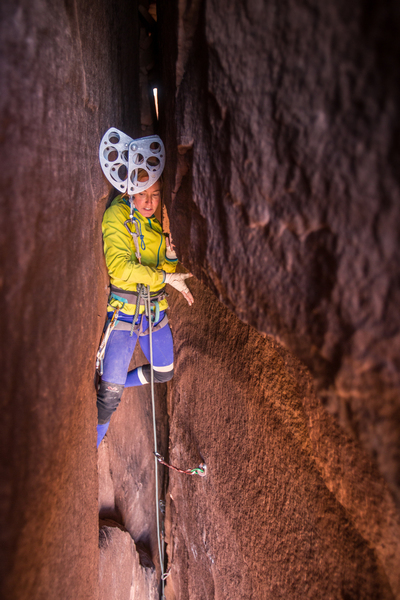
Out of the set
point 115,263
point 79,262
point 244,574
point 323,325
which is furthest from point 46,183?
point 244,574

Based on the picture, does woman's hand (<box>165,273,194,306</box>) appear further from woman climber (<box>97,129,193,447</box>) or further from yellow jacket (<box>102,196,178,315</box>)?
yellow jacket (<box>102,196,178,315</box>)

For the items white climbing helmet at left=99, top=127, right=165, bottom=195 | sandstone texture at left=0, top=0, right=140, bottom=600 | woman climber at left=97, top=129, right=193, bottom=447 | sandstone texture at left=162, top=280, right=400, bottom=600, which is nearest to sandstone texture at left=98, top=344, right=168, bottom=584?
woman climber at left=97, top=129, right=193, bottom=447

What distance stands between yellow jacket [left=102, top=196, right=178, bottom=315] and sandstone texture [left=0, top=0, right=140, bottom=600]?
0.39ft

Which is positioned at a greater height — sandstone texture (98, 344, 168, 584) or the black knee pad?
the black knee pad

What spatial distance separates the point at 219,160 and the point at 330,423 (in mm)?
934

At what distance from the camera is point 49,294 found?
40.6 inches

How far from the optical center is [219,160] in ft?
3.16

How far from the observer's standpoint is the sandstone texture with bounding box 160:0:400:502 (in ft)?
1.89

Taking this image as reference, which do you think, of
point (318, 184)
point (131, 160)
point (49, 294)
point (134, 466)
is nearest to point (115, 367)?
point (49, 294)

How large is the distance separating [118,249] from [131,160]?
49cm

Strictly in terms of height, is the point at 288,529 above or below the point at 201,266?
below

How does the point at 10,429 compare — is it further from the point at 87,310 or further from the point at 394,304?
the point at 394,304

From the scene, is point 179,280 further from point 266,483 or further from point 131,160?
point 266,483

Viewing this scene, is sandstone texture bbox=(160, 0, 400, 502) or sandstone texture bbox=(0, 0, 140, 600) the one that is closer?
sandstone texture bbox=(160, 0, 400, 502)
